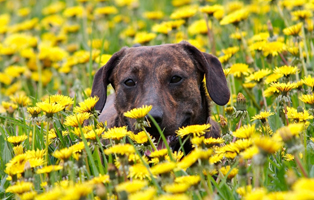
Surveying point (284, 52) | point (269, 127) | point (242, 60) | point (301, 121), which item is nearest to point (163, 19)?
point (242, 60)

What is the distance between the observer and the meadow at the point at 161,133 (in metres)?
2.19

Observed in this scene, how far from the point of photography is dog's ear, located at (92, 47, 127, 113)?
4184 mm

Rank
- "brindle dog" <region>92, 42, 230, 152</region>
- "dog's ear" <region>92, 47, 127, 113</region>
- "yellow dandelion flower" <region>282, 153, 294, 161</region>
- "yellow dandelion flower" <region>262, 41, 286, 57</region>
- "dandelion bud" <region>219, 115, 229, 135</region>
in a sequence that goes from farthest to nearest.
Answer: "yellow dandelion flower" <region>262, 41, 286, 57</region> → "dog's ear" <region>92, 47, 127, 113</region> → "brindle dog" <region>92, 42, 230, 152</region> → "dandelion bud" <region>219, 115, 229, 135</region> → "yellow dandelion flower" <region>282, 153, 294, 161</region>

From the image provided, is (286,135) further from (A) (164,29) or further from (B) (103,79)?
(A) (164,29)

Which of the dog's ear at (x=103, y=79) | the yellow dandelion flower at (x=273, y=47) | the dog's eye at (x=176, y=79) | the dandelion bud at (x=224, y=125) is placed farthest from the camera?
the yellow dandelion flower at (x=273, y=47)

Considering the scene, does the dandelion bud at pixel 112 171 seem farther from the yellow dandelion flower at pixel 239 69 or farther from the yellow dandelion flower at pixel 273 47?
the yellow dandelion flower at pixel 273 47

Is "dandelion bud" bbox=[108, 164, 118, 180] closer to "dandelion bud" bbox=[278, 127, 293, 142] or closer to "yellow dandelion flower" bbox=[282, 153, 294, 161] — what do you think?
"dandelion bud" bbox=[278, 127, 293, 142]

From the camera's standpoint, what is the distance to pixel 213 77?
13.2ft

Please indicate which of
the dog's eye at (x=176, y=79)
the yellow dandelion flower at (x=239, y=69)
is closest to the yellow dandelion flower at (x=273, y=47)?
the yellow dandelion flower at (x=239, y=69)

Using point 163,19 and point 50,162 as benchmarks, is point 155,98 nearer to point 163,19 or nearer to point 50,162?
point 50,162

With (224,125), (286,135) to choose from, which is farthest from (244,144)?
(224,125)

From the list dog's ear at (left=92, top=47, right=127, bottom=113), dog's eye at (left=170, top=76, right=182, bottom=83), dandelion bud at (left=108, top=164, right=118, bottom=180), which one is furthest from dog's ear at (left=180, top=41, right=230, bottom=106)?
dandelion bud at (left=108, top=164, right=118, bottom=180)

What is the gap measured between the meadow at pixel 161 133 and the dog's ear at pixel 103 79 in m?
0.26

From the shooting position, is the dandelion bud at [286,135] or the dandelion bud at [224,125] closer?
the dandelion bud at [286,135]
